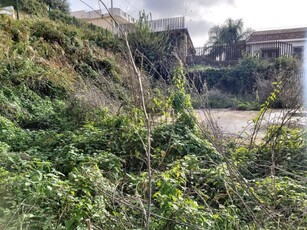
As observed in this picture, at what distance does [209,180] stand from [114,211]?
1072 millimetres

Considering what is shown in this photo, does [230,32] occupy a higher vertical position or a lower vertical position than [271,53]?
higher

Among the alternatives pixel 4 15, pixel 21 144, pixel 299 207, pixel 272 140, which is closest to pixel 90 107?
pixel 21 144

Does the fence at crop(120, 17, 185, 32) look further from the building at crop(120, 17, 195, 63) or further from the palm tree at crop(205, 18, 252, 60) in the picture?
the palm tree at crop(205, 18, 252, 60)

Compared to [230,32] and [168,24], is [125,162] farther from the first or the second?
[230,32]

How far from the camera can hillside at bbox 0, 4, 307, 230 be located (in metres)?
1.95

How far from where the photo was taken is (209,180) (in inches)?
106

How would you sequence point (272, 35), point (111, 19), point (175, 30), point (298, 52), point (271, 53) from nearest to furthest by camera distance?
1. point (111, 19)
2. point (298, 52)
3. point (175, 30)
4. point (271, 53)
5. point (272, 35)

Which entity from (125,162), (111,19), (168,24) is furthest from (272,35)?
(111,19)

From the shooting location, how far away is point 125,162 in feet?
11.2

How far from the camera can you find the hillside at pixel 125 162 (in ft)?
6.39

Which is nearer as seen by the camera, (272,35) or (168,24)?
(168,24)

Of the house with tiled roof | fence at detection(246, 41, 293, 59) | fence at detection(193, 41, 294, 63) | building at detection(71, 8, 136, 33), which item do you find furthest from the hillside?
fence at detection(246, 41, 293, 59)

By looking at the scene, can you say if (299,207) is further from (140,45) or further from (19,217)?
(140,45)

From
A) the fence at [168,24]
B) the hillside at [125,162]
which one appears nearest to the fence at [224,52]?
the fence at [168,24]
